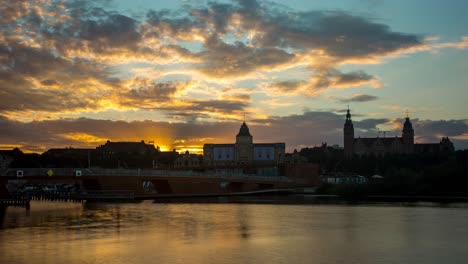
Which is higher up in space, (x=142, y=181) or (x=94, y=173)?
(x=94, y=173)

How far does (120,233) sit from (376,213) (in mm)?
33449

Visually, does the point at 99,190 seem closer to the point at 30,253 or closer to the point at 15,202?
the point at 15,202

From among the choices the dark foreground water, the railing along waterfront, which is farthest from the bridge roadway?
the dark foreground water

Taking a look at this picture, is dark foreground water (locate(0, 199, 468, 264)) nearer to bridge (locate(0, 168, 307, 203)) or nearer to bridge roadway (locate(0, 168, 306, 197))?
bridge roadway (locate(0, 168, 306, 197))

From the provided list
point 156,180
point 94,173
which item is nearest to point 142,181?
point 156,180

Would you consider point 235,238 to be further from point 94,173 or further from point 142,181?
point 142,181

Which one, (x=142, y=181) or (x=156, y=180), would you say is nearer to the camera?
(x=142, y=181)

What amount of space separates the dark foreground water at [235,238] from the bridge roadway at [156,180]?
28.5 metres

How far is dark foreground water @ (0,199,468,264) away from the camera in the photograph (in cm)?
3534

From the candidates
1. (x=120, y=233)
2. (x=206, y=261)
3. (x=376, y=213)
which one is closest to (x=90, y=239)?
(x=120, y=233)

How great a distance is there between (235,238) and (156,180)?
72152 millimetres

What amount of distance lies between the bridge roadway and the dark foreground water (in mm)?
28482

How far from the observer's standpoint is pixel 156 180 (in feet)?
377

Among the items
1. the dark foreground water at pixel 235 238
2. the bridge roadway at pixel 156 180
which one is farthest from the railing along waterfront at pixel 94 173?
the dark foreground water at pixel 235 238
